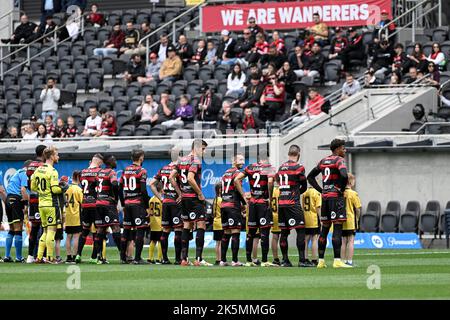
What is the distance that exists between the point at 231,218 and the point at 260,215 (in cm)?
54

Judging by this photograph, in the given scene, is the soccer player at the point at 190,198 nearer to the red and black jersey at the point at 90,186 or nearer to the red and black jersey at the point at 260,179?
the red and black jersey at the point at 260,179

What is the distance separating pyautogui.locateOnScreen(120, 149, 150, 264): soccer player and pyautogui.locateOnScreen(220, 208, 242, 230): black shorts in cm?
168

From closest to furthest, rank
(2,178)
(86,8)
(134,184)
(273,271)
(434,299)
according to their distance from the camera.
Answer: (434,299) < (273,271) < (134,184) < (2,178) < (86,8)

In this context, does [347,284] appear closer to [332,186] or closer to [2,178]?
[332,186]

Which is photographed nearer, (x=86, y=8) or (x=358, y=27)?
(x=358, y=27)

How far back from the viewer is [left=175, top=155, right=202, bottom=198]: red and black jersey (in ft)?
76.4

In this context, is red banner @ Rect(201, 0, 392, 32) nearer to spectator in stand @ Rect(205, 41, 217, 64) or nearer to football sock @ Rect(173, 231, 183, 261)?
spectator in stand @ Rect(205, 41, 217, 64)

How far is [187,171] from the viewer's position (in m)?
23.4

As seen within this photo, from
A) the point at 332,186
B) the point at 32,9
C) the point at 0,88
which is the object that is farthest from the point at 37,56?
the point at 332,186

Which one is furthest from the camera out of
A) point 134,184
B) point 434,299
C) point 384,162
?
point 384,162

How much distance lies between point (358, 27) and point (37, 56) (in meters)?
11.6

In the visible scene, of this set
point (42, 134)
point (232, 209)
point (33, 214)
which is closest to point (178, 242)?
point (232, 209)

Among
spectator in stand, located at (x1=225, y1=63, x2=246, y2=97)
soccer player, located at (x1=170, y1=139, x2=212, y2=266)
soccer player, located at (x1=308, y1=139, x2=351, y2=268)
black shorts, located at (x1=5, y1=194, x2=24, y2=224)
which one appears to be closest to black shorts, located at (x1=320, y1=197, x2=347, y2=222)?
soccer player, located at (x1=308, y1=139, x2=351, y2=268)

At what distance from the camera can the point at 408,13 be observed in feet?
Answer: 124
